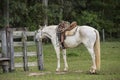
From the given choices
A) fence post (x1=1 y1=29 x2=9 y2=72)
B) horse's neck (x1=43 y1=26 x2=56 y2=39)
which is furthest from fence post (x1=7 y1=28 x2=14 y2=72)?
horse's neck (x1=43 y1=26 x2=56 y2=39)

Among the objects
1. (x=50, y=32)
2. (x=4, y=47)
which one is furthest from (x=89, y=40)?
(x=4, y=47)

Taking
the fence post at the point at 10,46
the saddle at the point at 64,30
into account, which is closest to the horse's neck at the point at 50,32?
the saddle at the point at 64,30

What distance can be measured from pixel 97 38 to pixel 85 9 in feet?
117

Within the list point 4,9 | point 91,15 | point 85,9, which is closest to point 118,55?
point 4,9

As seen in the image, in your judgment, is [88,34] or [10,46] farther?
[10,46]

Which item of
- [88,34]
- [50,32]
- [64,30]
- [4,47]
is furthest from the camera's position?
[50,32]

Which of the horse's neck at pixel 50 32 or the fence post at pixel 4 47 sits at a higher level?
the horse's neck at pixel 50 32

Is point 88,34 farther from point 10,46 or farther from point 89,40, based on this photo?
point 10,46

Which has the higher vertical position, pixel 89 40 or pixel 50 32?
pixel 50 32

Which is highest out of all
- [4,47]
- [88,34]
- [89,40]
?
[88,34]

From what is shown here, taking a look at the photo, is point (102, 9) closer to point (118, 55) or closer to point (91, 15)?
point (91, 15)

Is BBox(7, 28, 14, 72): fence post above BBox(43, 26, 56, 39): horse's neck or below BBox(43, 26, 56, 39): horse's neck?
below

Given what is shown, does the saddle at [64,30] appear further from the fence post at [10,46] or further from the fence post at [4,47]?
the fence post at [4,47]

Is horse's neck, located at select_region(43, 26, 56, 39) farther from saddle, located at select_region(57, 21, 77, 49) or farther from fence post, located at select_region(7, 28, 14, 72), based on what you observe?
fence post, located at select_region(7, 28, 14, 72)
